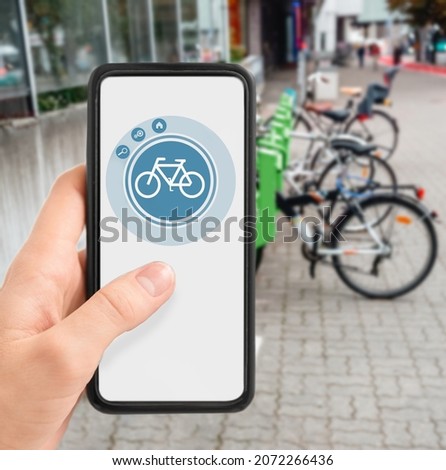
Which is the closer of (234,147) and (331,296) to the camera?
(234,147)

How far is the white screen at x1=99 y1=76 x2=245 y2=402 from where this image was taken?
4.75ft

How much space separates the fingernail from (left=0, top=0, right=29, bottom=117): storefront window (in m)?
3.57

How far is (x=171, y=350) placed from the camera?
5.07ft

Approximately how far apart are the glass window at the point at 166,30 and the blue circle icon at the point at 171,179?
8.03m

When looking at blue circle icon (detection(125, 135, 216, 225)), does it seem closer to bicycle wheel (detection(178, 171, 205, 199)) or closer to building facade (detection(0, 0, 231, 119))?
bicycle wheel (detection(178, 171, 205, 199))

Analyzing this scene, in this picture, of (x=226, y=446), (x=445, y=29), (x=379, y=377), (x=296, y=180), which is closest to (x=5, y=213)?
(x=226, y=446)

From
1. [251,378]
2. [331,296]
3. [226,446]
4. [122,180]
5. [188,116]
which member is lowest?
[331,296]

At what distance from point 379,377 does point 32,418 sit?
2.87m

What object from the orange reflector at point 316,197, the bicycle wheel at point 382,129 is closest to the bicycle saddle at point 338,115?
the bicycle wheel at point 382,129

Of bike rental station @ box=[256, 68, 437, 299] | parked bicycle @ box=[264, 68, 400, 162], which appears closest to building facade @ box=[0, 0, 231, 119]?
bike rental station @ box=[256, 68, 437, 299]

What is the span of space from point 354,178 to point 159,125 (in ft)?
17.4

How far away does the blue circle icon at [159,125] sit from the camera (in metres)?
1.44

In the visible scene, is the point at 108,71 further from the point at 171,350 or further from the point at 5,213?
the point at 5,213

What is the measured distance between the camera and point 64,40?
5.88m
